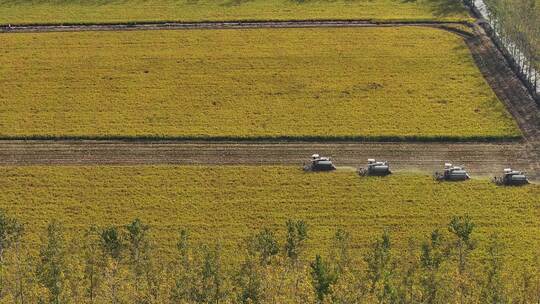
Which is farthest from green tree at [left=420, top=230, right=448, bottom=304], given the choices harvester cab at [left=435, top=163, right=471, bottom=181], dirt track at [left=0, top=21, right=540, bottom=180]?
dirt track at [left=0, top=21, right=540, bottom=180]

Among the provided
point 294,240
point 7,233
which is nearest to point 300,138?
point 294,240

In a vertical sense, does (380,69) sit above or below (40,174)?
above

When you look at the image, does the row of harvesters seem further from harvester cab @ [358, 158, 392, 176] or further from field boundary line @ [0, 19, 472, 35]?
field boundary line @ [0, 19, 472, 35]

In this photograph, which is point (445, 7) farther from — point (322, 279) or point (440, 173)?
point (322, 279)

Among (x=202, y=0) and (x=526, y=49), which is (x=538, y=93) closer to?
(x=526, y=49)

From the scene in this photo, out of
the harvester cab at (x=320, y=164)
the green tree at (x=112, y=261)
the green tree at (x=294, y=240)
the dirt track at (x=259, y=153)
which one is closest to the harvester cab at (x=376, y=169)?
the dirt track at (x=259, y=153)

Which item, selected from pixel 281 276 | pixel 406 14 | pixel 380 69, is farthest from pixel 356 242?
pixel 406 14

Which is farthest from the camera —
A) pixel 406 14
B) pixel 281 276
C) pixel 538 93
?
pixel 406 14
